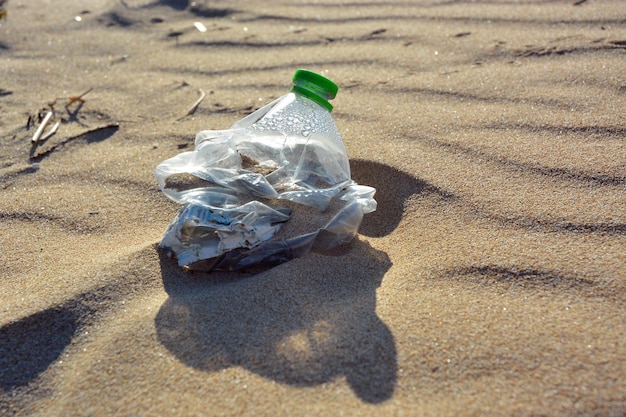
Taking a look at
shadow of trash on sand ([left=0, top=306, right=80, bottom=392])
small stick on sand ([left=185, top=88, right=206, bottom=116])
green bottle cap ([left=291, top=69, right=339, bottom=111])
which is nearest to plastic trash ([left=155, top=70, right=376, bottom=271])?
green bottle cap ([left=291, top=69, right=339, bottom=111])

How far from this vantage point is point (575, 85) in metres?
2.12

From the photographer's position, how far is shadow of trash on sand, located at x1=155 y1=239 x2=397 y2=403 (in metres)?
1.16

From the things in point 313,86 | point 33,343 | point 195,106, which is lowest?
point 33,343

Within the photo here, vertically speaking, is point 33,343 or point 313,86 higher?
point 313,86

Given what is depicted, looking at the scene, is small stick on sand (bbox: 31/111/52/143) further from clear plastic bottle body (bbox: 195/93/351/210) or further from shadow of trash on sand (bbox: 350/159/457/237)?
shadow of trash on sand (bbox: 350/159/457/237)

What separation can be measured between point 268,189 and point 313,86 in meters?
0.30

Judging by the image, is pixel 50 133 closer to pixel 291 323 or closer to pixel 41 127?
pixel 41 127

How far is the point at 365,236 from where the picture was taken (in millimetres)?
1584

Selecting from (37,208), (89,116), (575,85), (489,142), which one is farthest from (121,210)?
(575,85)

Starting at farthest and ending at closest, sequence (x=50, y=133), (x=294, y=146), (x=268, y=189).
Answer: (x=50, y=133), (x=294, y=146), (x=268, y=189)

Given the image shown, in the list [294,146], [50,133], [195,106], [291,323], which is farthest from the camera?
[195,106]

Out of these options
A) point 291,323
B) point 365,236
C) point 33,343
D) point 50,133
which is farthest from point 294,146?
point 50,133

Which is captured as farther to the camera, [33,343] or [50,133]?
[50,133]

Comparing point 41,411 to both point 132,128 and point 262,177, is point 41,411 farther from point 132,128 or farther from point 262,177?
point 132,128
